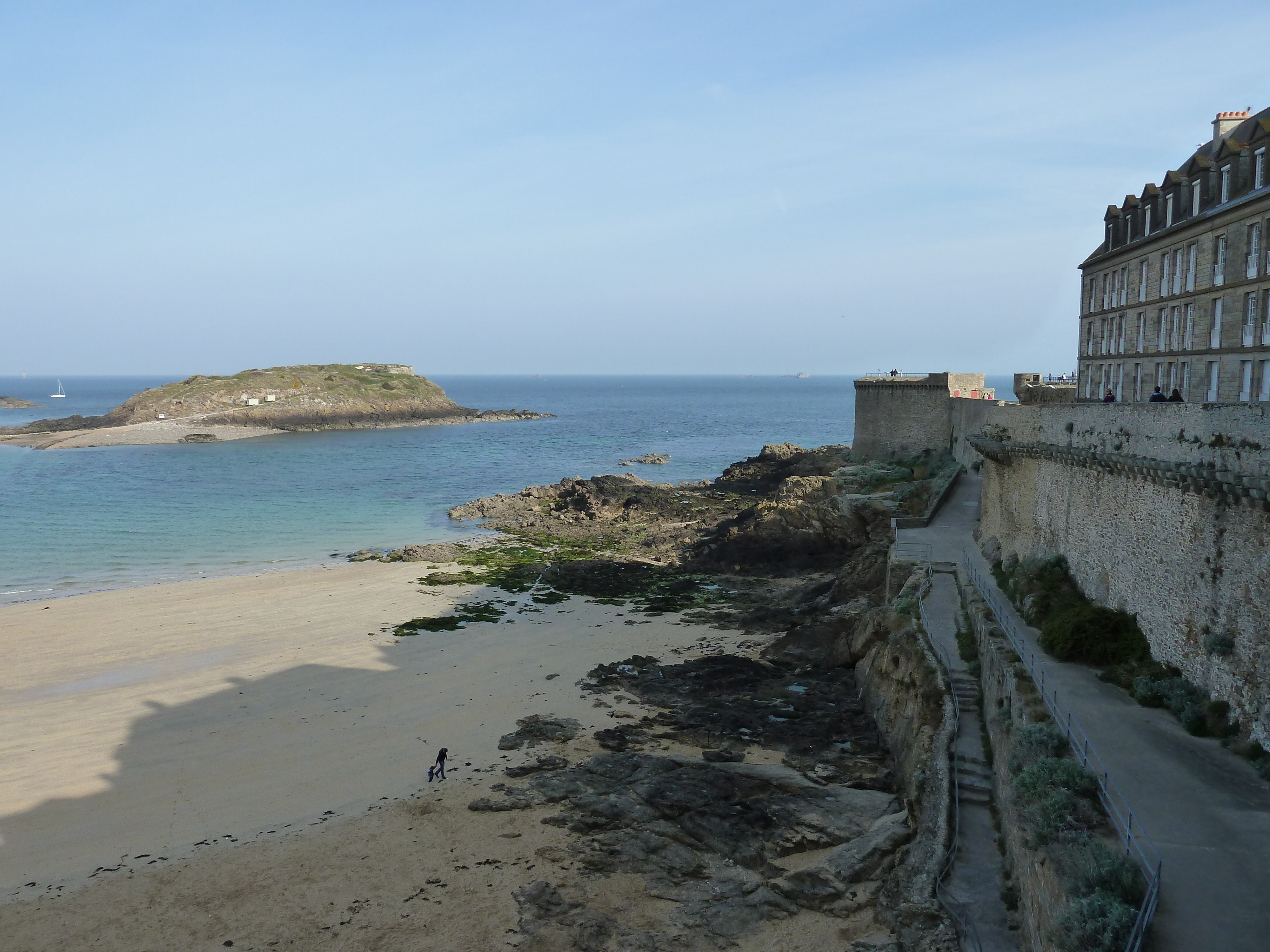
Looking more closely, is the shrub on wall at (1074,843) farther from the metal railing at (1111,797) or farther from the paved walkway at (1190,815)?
the paved walkway at (1190,815)

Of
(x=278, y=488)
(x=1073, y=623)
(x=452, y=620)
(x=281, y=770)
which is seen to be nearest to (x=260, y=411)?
(x=278, y=488)

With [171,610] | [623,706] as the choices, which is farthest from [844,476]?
[171,610]

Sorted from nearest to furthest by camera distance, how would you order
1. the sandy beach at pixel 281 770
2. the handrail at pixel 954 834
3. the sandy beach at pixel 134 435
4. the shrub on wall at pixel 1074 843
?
the shrub on wall at pixel 1074 843, the handrail at pixel 954 834, the sandy beach at pixel 281 770, the sandy beach at pixel 134 435

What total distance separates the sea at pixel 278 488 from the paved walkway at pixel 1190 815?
31324 mm

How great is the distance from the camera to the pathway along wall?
32.6 feet

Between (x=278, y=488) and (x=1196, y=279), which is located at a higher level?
A: (x=1196, y=279)

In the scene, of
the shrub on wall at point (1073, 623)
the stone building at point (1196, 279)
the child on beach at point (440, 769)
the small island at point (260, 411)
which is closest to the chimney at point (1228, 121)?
the stone building at point (1196, 279)

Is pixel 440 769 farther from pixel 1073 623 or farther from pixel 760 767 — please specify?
pixel 1073 623

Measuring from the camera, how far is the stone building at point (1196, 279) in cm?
1770

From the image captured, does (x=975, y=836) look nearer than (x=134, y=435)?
Yes

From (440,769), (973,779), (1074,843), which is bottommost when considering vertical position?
(440,769)

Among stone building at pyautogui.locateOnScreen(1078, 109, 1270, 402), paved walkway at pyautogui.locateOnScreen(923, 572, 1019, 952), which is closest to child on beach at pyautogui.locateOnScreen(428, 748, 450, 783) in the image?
paved walkway at pyautogui.locateOnScreen(923, 572, 1019, 952)

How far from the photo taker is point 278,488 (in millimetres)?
58312

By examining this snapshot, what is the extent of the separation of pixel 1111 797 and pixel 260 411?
113 metres
